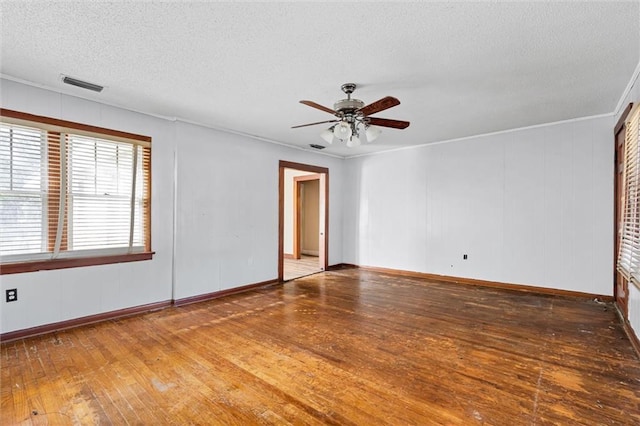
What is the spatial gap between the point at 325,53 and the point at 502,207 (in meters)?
4.19

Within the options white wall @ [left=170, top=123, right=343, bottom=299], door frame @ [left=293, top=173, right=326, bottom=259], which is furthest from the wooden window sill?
door frame @ [left=293, top=173, right=326, bottom=259]

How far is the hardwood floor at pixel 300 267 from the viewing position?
21.9ft

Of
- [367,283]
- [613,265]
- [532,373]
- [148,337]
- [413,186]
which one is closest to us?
[532,373]

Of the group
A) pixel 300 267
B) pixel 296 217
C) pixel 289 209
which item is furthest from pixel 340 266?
pixel 289 209

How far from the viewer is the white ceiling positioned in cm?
212

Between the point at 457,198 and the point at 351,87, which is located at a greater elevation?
the point at 351,87

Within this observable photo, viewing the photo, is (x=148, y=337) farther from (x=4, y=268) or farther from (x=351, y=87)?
(x=351, y=87)

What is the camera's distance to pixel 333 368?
2604 millimetres

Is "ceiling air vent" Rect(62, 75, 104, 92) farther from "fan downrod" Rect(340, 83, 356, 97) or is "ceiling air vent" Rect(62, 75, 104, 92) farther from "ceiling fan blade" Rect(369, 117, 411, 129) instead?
"ceiling fan blade" Rect(369, 117, 411, 129)

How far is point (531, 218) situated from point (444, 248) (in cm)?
147

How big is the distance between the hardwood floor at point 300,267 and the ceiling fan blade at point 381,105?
13.0 ft

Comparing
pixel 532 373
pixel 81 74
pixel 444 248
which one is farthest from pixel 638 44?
pixel 81 74

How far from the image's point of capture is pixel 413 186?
6.36m

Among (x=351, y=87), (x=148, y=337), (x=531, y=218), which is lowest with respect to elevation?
(x=148, y=337)
